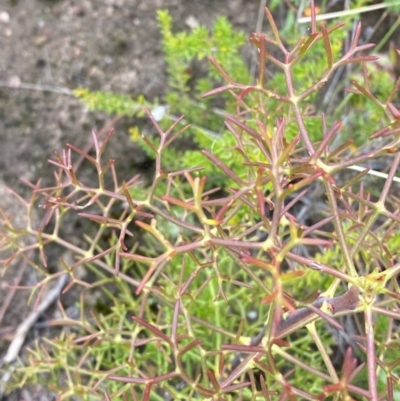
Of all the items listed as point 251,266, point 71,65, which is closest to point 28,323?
point 251,266

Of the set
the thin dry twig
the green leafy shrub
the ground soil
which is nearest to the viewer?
the green leafy shrub

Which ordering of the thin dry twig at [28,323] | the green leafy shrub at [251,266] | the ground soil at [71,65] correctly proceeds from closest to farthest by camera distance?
the green leafy shrub at [251,266] → the thin dry twig at [28,323] → the ground soil at [71,65]

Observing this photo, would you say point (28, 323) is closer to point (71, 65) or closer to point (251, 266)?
point (251, 266)

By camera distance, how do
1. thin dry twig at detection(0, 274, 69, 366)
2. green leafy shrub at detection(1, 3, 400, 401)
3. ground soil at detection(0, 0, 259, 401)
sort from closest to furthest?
1. green leafy shrub at detection(1, 3, 400, 401)
2. thin dry twig at detection(0, 274, 69, 366)
3. ground soil at detection(0, 0, 259, 401)

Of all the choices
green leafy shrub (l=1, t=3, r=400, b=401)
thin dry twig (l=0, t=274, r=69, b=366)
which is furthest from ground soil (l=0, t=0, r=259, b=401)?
thin dry twig (l=0, t=274, r=69, b=366)

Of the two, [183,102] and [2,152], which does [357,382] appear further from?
[2,152]

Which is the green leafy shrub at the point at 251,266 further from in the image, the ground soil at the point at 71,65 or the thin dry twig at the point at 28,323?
the ground soil at the point at 71,65

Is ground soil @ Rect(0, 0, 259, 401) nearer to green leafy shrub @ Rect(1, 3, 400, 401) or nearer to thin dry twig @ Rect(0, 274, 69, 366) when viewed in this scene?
green leafy shrub @ Rect(1, 3, 400, 401)

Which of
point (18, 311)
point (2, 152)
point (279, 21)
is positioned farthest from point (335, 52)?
point (18, 311)

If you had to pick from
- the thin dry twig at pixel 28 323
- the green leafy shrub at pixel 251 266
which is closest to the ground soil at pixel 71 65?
the green leafy shrub at pixel 251 266
